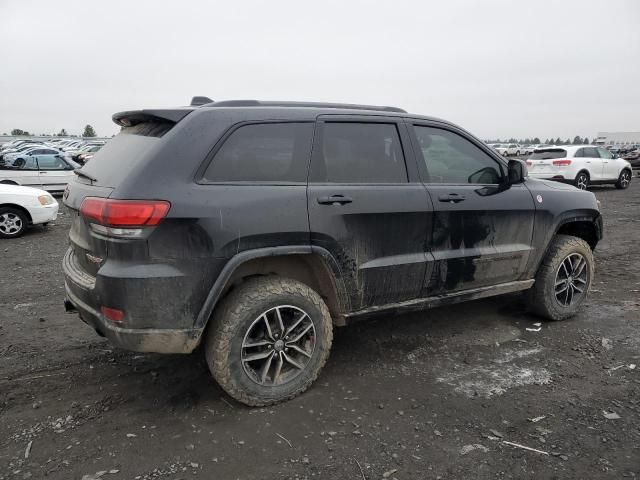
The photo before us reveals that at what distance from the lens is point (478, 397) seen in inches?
126

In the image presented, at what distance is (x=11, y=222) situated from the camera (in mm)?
8719

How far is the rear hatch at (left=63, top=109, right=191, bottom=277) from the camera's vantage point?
2.70m

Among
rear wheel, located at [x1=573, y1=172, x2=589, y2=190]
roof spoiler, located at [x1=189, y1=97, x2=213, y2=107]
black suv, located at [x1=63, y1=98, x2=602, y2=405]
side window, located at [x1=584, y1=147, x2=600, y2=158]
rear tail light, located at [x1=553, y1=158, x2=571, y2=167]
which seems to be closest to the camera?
black suv, located at [x1=63, y1=98, x2=602, y2=405]

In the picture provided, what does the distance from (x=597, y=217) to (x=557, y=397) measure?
2228mm

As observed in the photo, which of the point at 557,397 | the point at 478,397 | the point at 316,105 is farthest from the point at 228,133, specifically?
the point at 557,397

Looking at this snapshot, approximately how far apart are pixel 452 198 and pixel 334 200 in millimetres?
1031

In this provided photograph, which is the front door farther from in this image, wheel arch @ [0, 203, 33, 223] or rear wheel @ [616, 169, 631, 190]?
rear wheel @ [616, 169, 631, 190]

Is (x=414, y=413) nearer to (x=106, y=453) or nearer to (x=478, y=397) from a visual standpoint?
(x=478, y=397)

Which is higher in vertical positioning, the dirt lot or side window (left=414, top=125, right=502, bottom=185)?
side window (left=414, top=125, right=502, bottom=185)

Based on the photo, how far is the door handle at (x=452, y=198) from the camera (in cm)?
356

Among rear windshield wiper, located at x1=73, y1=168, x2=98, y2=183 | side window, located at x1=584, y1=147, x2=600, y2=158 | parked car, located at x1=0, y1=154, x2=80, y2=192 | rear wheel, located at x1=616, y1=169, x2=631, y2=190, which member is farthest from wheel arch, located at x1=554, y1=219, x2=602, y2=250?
rear wheel, located at x1=616, y1=169, x2=631, y2=190

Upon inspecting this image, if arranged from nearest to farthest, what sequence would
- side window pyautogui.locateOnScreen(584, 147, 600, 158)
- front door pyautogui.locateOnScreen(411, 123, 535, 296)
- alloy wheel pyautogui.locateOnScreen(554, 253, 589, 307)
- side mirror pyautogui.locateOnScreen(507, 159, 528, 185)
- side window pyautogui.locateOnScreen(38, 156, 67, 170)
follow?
front door pyautogui.locateOnScreen(411, 123, 535, 296)
side mirror pyautogui.locateOnScreen(507, 159, 528, 185)
alloy wheel pyautogui.locateOnScreen(554, 253, 589, 307)
side window pyautogui.locateOnScreen(38, 156, 67, 170)
side window pyautogui.locateOnScreen(584, 147, 600, 158)

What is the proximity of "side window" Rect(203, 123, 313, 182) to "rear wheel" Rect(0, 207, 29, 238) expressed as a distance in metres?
7.64

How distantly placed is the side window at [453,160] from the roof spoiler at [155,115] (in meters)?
1.73
